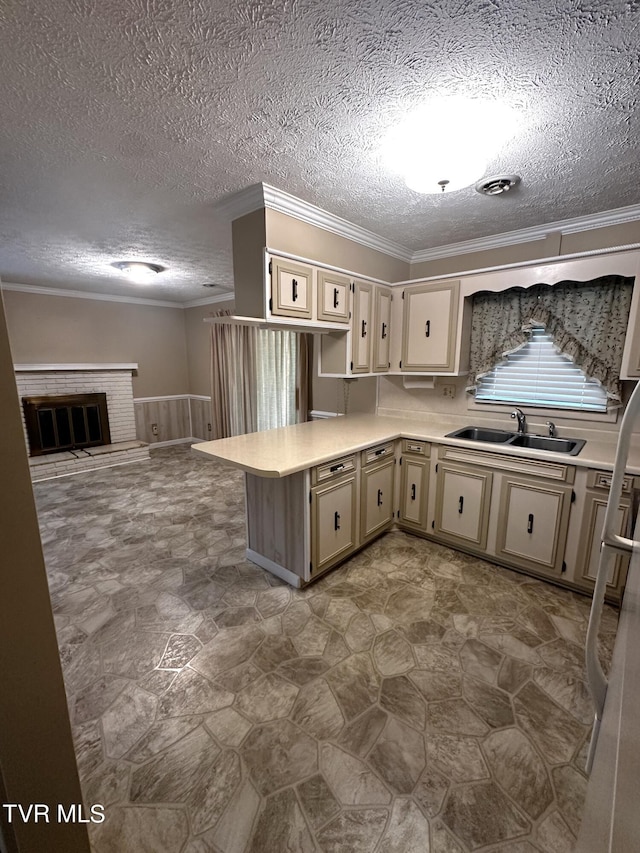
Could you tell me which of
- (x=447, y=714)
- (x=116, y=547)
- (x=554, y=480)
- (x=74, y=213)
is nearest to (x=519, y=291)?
(x=554, y=480)

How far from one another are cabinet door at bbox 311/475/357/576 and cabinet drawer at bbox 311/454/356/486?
5cm

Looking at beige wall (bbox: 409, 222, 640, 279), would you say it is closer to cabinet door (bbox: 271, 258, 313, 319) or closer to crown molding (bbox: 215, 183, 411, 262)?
crown molding (bbox: 215, 183, 411, 262)

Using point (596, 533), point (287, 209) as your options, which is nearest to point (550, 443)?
point (596, 533)

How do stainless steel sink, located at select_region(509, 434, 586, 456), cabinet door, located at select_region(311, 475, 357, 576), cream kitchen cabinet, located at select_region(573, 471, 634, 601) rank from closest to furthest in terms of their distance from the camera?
cream kitchen cabinet, located at select_region(573, 471, 634, 601) → cabinet door, located at select_region(311, 475, 357, 576) → stainless steel sink, located at select_region(509, 434, 586, 456)

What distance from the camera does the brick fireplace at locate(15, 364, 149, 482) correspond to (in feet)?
15.8

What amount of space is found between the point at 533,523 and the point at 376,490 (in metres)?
1.11

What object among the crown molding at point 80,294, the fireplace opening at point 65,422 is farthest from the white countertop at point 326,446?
the crown molding at point 80,294

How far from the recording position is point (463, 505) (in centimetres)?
279

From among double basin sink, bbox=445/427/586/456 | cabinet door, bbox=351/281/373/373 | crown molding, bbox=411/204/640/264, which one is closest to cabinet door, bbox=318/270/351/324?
cabinet door, bbox=351/281/373/373

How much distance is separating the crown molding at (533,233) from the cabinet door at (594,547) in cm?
191

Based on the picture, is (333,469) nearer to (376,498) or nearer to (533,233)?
(376,498)

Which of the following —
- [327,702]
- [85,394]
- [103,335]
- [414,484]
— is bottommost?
[327,702]

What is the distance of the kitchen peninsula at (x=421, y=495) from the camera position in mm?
2277

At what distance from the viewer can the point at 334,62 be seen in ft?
4.19
